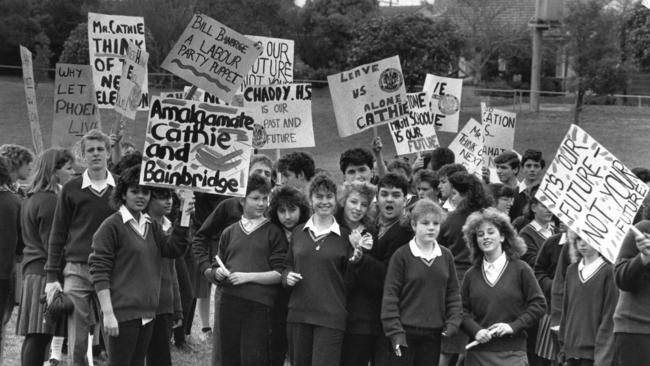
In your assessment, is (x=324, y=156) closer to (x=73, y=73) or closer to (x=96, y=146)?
(x=73, y=73)

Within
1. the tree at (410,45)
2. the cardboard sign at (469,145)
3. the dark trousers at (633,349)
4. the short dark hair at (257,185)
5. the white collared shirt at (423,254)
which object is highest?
the tree at (410,45)

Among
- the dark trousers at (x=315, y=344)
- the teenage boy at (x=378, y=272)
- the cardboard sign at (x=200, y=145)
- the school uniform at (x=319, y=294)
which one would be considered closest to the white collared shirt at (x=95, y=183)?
the cardboard sign at (x=200, y=145)

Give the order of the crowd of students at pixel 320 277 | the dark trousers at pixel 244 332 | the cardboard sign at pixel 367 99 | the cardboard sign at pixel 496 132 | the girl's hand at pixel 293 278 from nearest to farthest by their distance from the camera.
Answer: the crowd of students at pixel 320 277, the girl's hand at pixel 293 278, the dark trousers at pixel 244 332, the cardboard sign at pixel 367 99, the cardboard sign at pixel 496 132

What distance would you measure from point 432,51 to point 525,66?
12061 millimetres

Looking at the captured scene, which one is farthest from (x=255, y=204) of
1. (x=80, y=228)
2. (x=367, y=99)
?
(x=367, y=99)

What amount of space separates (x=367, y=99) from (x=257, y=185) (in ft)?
13.0

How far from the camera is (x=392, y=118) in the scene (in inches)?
491

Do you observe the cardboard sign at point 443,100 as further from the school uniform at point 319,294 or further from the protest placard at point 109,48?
the school uniform at point 319,294

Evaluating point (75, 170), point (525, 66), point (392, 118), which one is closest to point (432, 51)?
point (525, 66)

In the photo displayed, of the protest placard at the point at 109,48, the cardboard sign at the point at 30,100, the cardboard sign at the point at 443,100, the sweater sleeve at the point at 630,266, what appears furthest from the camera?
the cardboard sign at the point at 443,100

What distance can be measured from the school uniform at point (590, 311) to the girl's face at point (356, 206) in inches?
62.6

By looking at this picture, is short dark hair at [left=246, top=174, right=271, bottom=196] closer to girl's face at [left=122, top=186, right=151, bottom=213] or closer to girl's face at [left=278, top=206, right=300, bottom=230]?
girl's face at [left=278, top=206, right=300, bottom=230]

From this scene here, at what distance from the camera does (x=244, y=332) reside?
853 centimetres

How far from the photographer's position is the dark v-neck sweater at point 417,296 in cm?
802
